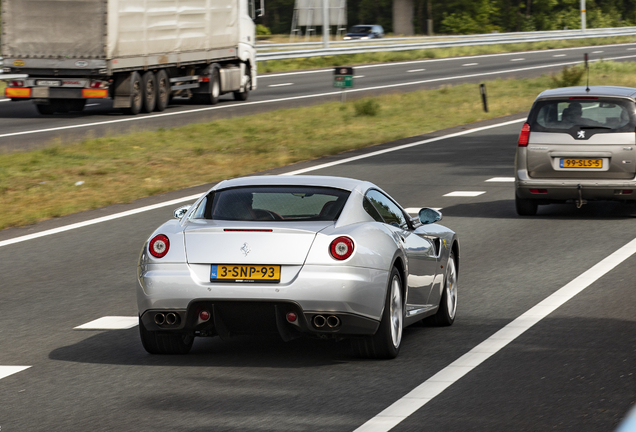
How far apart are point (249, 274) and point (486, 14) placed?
105 metres

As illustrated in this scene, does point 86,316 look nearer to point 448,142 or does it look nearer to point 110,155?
point 110,155

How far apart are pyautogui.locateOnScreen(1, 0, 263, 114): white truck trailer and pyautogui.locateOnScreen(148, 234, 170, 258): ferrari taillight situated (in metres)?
23.7

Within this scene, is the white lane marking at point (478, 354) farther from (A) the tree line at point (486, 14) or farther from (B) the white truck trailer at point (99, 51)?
(A) the tree line at point (486, 14)

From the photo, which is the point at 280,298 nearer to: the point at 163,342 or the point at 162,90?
the point at 163,342

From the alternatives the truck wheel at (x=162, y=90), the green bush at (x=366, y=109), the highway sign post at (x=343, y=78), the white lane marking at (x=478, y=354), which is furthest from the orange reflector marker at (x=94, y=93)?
the white lane marking at (x=478, y=354)

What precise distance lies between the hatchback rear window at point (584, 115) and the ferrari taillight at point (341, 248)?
8.44 metres

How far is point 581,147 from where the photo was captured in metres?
15.0

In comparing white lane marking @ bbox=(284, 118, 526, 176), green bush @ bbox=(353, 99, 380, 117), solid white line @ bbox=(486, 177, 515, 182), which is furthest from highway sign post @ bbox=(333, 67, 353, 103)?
solid white line @ bbox=(486, 177, 515, 182)

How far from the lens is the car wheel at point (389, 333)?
7.43 meters

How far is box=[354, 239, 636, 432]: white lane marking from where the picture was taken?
612cm

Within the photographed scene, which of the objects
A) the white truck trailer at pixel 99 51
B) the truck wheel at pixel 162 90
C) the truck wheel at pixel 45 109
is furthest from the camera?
the truck wheel at pixel 162 90

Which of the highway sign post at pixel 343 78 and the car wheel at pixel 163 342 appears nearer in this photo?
the car wheel at pixel 163 342

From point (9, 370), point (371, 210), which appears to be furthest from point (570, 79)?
point (9, 370)

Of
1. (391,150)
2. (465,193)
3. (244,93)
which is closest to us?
(465,193)
